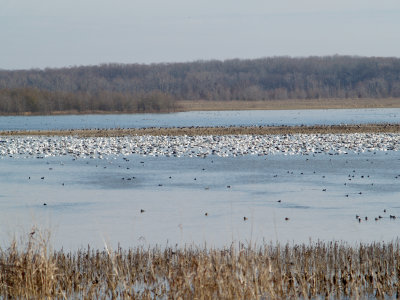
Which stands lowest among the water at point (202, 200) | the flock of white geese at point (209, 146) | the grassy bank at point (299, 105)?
the water at point (202, 200)

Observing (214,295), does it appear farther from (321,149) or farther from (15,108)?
(15,108)

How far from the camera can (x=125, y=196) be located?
16406 millimetres

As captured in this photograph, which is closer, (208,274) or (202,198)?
(208,274)

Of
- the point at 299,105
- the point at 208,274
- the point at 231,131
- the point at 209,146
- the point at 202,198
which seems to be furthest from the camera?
the point at 299,105

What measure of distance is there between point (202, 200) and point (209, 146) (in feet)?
48.1

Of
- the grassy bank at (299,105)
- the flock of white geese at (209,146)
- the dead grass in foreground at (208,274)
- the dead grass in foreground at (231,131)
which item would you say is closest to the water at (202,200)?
the dead grass in foreground at (208,274)

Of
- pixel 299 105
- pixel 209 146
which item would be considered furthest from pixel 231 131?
pixel 299 105

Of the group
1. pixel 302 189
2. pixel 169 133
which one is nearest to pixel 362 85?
pixel 169 133

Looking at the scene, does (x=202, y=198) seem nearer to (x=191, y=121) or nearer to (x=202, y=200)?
(x=202, y=200)

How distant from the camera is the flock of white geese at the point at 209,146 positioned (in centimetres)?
2723

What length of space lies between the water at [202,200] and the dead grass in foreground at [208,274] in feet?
2.06

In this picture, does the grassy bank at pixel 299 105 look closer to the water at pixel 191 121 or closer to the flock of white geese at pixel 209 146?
the water at pixel 191 121

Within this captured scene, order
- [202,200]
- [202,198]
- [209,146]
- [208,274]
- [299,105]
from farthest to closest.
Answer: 1. [299,105]
2. [209,146]
3. [202,198]
4. [202,200]
5. [208,274]

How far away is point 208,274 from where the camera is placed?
7793 millimetres
